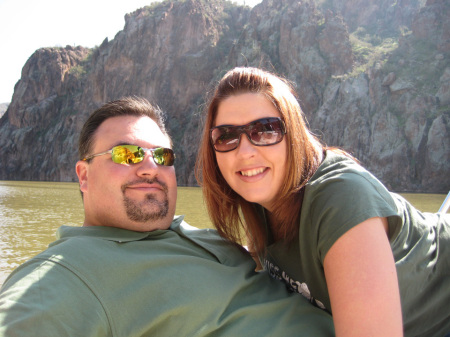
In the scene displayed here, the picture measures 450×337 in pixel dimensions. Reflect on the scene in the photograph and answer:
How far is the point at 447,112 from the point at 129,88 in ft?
143

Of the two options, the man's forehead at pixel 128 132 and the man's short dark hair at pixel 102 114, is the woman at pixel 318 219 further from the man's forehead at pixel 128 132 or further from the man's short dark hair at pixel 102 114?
the man's short dark hair at pixel 102 114

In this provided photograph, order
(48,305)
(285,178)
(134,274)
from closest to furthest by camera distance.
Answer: (48,305) < (134,274) < (285,178)

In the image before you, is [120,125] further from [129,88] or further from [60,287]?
[129,88]

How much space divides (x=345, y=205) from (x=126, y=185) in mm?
1242

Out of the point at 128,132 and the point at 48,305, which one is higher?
the point at 128,132

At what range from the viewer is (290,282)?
219 cm

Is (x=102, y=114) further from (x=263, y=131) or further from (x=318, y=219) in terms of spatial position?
(x=318, y=219)

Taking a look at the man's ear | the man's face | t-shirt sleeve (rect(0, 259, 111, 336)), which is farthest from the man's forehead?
t-shirt sleeve (rect(0, 259, 111, 336))

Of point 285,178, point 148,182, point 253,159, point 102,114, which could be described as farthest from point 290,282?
point 102,114

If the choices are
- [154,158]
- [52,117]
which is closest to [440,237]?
[154,158]

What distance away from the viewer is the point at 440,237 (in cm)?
214

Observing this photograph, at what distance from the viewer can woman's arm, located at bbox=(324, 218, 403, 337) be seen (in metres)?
1.47

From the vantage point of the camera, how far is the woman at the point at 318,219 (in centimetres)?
150

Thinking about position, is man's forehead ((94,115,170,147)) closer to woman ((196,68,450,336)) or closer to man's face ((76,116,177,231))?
man's face ((76,116,177,231))
